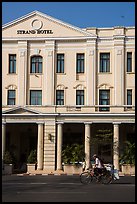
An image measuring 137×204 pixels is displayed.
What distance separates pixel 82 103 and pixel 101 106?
256cm

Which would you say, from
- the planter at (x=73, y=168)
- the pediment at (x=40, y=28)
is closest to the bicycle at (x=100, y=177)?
the planter at (x=73, y=168)

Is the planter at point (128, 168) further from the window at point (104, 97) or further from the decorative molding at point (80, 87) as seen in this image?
the decorative molding at point (80, 87)

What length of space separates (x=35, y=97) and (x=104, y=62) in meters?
6.86

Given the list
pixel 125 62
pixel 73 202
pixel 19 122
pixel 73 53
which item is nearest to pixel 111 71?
pixel 125 62

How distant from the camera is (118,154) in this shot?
109 ft

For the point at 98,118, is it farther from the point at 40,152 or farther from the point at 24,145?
the point at 24,145

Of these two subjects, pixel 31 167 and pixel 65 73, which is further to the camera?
pixel 65 73

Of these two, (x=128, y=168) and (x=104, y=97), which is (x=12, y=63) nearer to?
(x=104, y=97)

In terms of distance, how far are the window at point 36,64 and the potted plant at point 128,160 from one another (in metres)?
10.7

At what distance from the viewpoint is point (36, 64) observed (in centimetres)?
3731

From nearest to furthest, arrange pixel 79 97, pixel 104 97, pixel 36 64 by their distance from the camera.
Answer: pixel 104 97, pixel 79 97, pixel 36 64

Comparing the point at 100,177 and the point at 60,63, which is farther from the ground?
the point at 60,63

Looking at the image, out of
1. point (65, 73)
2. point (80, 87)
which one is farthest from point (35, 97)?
point (80, 87)

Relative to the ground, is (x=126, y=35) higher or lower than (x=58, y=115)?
higher
